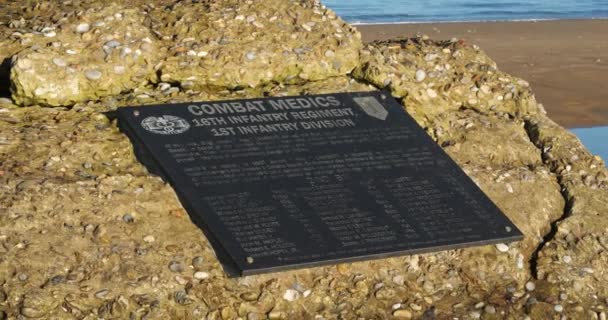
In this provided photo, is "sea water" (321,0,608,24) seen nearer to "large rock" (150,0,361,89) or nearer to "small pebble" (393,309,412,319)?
"large rock" (150,0,361,89)

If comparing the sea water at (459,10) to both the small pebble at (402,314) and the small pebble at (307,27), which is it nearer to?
the small pebble at (307,27)

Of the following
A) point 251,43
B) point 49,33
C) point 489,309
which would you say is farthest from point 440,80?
point 49,33

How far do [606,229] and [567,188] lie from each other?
1.08 ft

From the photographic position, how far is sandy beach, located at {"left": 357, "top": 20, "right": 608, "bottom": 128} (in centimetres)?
1134

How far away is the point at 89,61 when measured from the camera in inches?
215

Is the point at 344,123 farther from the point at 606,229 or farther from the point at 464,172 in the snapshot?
the point at 606,229

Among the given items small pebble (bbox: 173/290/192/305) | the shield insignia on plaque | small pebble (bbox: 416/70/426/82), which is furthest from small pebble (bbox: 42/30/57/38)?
small pebble (bbox: 416/70/426/82)

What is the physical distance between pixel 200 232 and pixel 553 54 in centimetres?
1070

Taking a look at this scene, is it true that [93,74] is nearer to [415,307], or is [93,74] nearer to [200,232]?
[200,232]

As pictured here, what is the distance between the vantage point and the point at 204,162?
4762 millimetres

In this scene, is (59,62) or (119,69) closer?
(59,62)

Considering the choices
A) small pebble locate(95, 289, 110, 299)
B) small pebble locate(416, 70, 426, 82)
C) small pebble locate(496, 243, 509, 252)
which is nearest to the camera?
small pebble locate(95, 289, 110, 299)

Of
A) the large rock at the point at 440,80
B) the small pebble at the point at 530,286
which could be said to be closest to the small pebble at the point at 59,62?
the large rock at the point at 440,80

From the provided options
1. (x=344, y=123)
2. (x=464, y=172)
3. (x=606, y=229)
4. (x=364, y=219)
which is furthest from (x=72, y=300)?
(x=606, y=229)
